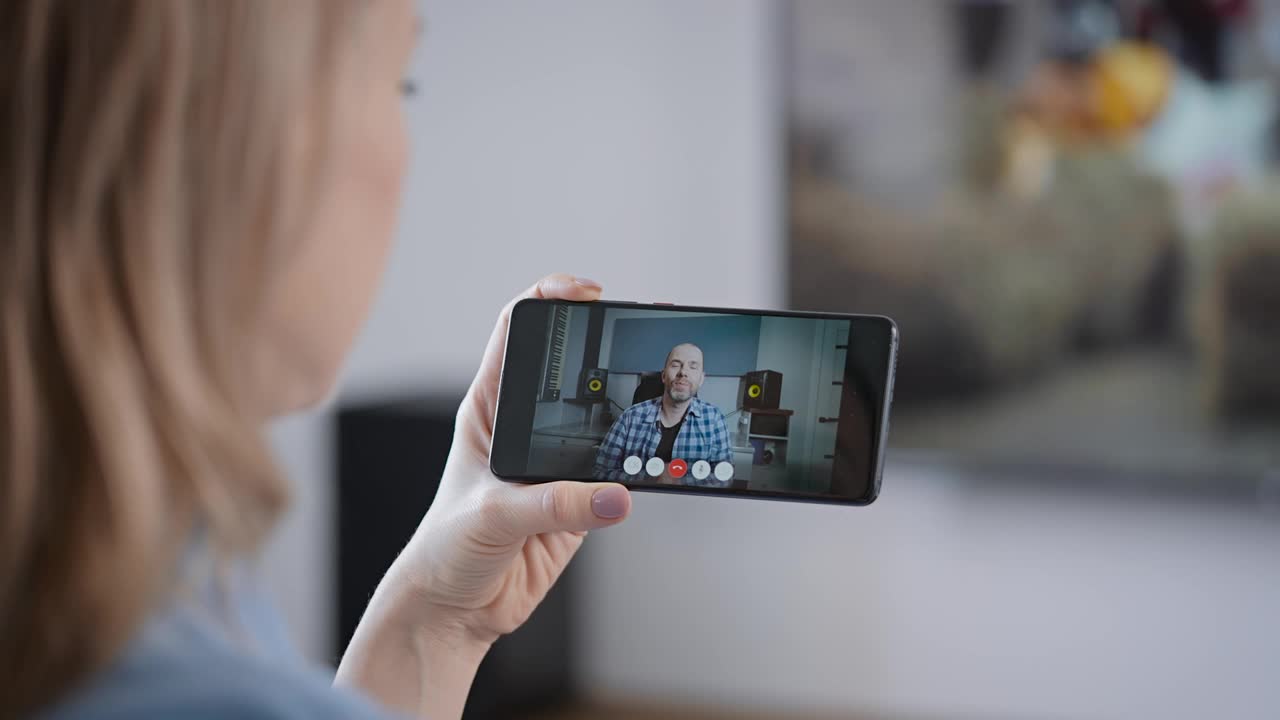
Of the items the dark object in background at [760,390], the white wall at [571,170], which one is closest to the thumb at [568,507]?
the dark object in background at [760,390]

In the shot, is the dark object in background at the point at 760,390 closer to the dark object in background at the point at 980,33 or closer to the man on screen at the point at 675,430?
the man on screen at the point at 675,430

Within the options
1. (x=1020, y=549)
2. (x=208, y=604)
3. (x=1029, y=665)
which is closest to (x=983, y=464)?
(x=1020, y=549)

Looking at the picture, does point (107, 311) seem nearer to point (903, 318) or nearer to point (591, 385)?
→ point (591, 385)

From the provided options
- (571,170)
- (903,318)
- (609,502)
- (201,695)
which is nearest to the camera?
(201,695)

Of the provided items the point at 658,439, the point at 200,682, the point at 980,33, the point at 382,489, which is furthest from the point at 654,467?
the point at 980,33

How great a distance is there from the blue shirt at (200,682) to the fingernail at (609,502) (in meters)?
0.35

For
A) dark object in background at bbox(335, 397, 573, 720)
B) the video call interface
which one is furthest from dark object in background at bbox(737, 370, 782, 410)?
dark object in background at bbox(335, 397, 573, 720)

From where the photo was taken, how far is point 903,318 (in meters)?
2.49

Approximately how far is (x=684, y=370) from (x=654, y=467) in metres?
0.07

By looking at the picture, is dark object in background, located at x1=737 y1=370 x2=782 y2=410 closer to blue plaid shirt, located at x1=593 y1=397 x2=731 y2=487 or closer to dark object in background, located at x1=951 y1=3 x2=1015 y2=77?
blue plaid shirt, located at x1=593 y1=397 x2=731 y2=487

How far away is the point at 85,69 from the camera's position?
453 millimetres

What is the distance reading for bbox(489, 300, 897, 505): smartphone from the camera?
2.95 ft

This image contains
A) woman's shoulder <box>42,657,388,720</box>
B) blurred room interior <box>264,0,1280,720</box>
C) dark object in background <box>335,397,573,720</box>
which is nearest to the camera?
woman's shoulder <box>42,657,388,720</box>

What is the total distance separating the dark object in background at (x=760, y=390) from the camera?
91cm
